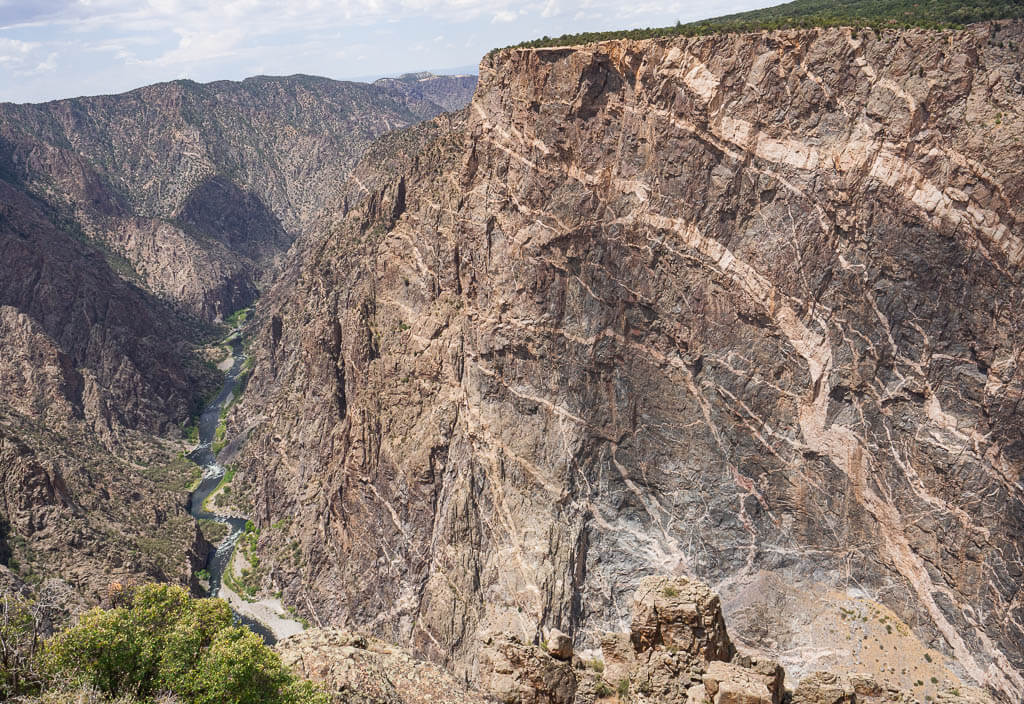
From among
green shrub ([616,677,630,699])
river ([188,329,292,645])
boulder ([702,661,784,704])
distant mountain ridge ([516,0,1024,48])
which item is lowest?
river ([188,329,292,645])

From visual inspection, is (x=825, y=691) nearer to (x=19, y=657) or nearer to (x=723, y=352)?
(x=19, y=657)

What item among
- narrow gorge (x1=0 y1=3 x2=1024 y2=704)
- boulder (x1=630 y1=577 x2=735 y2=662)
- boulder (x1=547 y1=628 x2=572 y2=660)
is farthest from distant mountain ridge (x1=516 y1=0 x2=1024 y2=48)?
boulder (x1=547 y1=628 x2=572 y2=660)

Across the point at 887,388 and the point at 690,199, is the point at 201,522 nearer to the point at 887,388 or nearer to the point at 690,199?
the point at 690,199

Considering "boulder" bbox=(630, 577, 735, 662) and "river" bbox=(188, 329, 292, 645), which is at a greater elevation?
"boulder" bbox=(630, 577, 735, 662)

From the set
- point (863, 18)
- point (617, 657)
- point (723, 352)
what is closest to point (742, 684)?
point (617, 657)

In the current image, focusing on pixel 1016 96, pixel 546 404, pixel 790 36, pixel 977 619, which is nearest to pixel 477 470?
pixel 546 404

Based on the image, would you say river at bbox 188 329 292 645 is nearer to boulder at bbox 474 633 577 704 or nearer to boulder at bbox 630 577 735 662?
boulder at bbox 474 633 577 704

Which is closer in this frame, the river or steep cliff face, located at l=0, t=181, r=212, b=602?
steep cliff face, located at l=0, t=181, r=212, b=602

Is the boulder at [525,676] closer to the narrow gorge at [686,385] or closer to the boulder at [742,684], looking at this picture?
the narrow gorge at [686,385]
